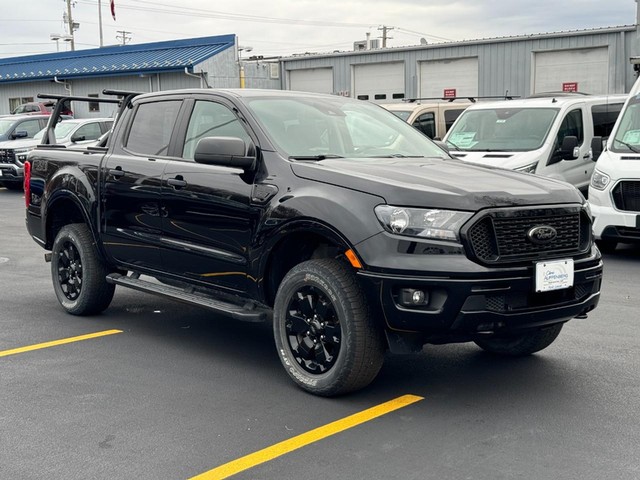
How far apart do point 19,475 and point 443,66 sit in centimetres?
2912

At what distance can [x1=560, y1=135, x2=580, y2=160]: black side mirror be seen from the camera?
11.3 m

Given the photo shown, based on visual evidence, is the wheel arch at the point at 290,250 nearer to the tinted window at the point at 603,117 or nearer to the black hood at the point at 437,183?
the black hood at the point at 437,183

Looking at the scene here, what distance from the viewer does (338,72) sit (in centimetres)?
3462

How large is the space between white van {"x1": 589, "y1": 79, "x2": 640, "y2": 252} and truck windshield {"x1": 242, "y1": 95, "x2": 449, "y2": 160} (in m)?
4.36

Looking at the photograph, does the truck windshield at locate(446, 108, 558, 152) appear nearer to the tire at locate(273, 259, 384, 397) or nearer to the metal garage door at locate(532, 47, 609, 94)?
the tire at locate(273, 259, 384, 397)

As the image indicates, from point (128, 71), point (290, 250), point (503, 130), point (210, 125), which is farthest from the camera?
point (128, 71)

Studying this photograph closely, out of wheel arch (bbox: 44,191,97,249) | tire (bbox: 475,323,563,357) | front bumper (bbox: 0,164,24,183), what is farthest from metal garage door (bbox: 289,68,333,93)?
tire (bbox: 475,323,563,357)

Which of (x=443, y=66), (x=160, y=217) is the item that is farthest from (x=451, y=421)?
(x=443, y=66)

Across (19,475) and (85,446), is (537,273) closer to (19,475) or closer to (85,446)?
(85,446)

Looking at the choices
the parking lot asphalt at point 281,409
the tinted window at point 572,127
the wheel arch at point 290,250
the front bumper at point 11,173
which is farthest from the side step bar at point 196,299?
the front bumper at point 11,173

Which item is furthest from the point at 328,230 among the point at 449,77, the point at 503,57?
the point at 449,77

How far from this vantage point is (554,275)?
470 centimetres

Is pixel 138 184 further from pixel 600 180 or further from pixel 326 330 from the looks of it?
pixel 600 180

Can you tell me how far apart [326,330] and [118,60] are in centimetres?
3764
